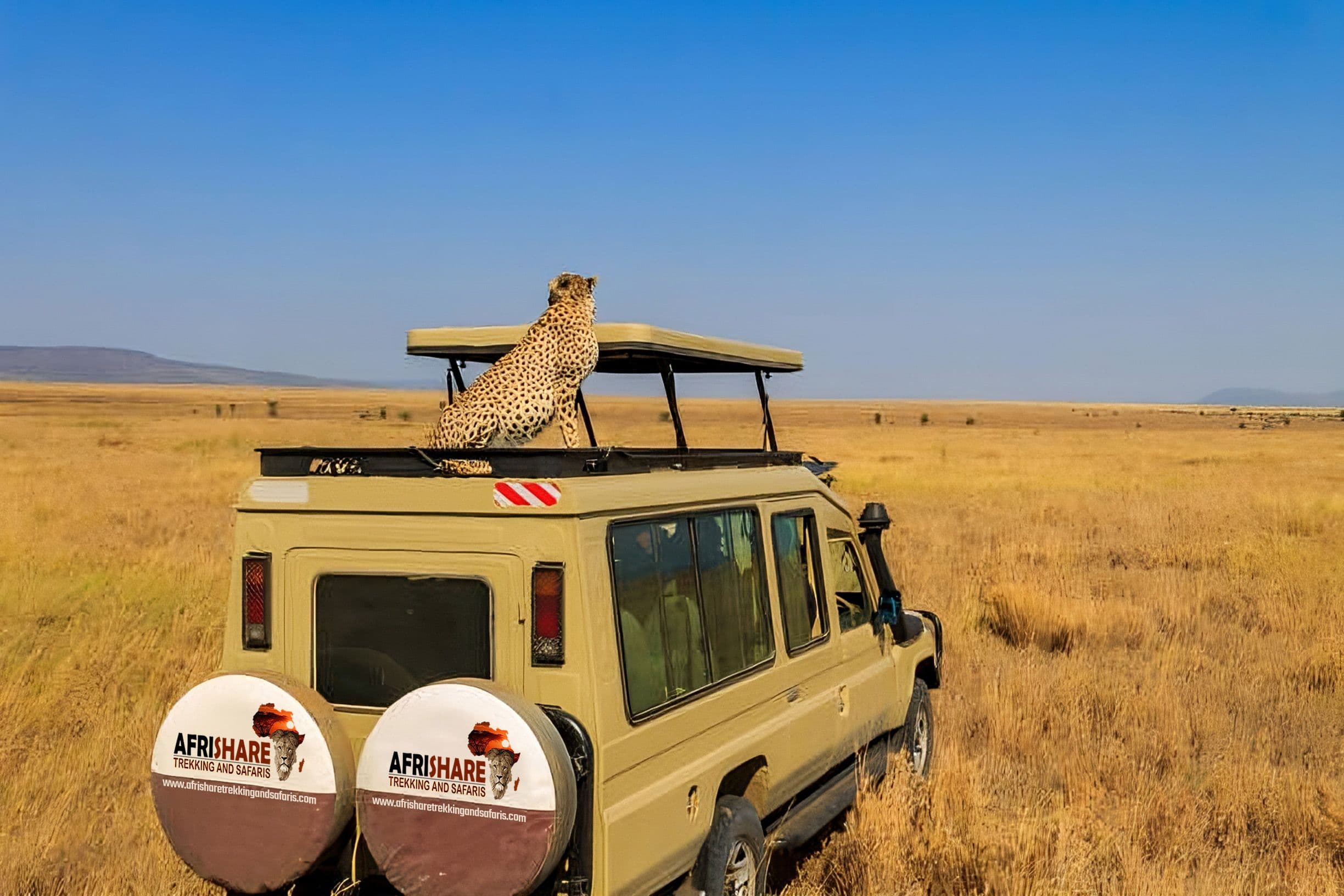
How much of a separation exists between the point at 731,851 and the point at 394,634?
127 cm

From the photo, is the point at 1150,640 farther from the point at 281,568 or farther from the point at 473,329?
the point at 281,568

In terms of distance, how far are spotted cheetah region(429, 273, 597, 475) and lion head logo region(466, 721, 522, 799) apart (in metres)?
2.84

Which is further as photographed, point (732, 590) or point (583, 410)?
point (583, 410)

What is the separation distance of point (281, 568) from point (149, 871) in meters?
1.83

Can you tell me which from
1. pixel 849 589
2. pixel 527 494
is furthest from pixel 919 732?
pixel 527 494

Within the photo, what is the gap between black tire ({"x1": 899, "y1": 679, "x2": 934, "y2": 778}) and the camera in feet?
20.5

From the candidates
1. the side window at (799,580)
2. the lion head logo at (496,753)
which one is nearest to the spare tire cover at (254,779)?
the lion head logo at (496,753)

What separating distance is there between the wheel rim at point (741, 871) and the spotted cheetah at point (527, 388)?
2.43 meters

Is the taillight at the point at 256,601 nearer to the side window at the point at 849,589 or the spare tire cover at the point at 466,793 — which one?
the spare tire cover at the point at 466,793

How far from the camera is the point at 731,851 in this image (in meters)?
4.02

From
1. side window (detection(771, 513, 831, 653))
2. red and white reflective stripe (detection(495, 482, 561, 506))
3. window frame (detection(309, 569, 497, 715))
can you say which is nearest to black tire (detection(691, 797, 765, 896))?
side window (detection(771, 513, 831, 653))

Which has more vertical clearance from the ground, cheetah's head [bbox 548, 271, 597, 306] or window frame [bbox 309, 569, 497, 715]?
cheetah's head [bbox 548, 271, 597, 306]

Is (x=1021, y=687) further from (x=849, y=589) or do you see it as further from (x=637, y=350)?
(x=637, y=350)

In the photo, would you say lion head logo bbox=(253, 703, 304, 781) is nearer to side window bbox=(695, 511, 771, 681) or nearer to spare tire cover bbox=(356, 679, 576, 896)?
spare tire cover bbox=(356, 679, 576, 896)
